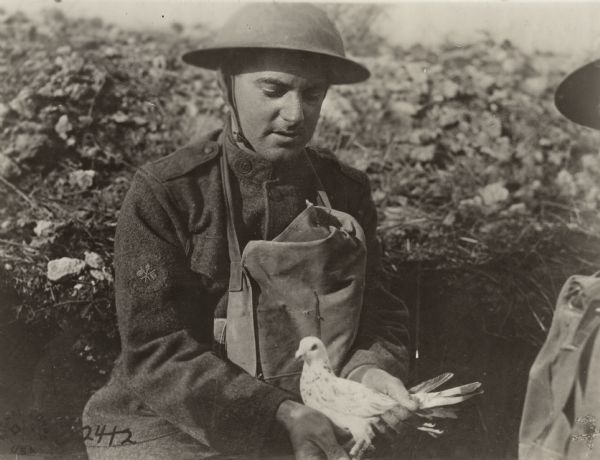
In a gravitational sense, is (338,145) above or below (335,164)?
below

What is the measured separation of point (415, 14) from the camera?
262 cm

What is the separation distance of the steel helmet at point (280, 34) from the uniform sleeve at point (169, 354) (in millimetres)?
437

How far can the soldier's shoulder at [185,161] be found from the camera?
6.60 feet

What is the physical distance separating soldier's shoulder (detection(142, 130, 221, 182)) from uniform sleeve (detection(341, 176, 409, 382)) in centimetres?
51

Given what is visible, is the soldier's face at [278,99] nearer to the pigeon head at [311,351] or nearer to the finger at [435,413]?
the pigeon head at [311,351]

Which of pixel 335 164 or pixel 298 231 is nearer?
pixel 298 231

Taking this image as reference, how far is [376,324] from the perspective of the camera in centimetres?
219

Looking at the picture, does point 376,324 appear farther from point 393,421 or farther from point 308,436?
point 308,436

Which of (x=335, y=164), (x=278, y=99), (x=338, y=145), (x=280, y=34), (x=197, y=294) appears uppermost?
(x=280, y=34)

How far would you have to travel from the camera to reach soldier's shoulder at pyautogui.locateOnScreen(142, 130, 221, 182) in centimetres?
201

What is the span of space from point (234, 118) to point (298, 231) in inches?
14.7

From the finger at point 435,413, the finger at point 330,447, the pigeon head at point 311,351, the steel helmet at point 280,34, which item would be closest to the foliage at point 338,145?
the steel helmet at point 280,34

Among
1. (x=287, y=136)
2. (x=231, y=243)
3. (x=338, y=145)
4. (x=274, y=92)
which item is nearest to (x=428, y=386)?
(x=231, y=243)

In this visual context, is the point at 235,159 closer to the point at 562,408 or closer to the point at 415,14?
the point at 415,14
